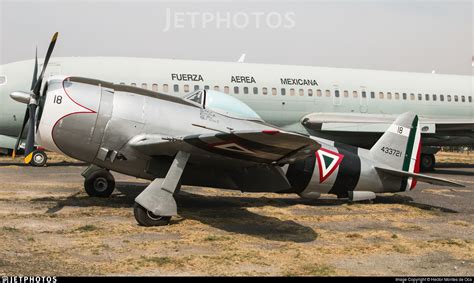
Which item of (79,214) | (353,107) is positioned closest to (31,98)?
(79,214)

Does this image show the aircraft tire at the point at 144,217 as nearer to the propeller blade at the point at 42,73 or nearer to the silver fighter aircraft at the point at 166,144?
the silver fighter aircraft at the point at 166,144

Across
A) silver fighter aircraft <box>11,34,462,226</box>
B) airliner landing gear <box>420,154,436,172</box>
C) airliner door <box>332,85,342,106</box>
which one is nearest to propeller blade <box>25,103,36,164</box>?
silver fighter aircraft <box>11,34,462,226</box>

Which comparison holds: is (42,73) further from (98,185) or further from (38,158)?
(38,158)

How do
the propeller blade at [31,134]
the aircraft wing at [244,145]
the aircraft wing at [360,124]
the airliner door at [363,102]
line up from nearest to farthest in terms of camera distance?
the aircraft wing at [244,145] < the propeller blade at [31,134] < the aircraft wing at [360,124] < the airliner door at [363,102]

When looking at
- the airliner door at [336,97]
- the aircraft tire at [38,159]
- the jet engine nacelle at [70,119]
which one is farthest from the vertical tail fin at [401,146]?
the aircraft tire at [38,159]

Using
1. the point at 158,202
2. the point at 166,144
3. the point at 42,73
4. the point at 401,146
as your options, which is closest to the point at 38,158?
the point at 42,73

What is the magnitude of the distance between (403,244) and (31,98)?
736cm

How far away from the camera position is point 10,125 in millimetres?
16812

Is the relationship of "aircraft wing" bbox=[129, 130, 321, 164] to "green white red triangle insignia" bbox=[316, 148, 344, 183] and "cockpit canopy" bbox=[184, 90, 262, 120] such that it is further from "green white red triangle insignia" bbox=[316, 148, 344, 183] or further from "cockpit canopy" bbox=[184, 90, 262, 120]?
"green white red triangle insignia" bbox=[316, 148, 344, 183]

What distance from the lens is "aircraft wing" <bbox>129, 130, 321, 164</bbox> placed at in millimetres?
7266

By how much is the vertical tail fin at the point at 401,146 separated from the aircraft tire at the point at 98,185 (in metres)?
6.14

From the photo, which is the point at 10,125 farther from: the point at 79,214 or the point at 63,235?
the point at 63,235

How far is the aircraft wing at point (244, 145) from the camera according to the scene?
727cm

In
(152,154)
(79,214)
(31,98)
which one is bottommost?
(79,214)
